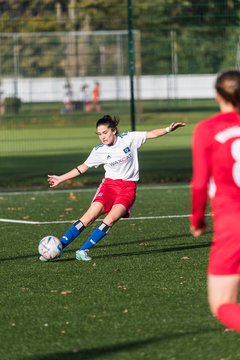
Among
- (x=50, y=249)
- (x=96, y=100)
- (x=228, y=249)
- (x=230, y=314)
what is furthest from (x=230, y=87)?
(x=96, y=100)

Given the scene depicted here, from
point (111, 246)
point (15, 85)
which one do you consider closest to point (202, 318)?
point (111, 246)

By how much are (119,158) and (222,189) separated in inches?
198

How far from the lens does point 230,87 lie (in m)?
6.52

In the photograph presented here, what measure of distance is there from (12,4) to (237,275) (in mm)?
22076

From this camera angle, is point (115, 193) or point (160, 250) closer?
point (115, 193)

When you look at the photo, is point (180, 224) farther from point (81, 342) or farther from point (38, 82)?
point (38, 82)

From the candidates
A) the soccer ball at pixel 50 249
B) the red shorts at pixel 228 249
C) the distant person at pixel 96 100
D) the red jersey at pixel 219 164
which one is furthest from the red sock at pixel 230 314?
the distant person at pixel 96 100

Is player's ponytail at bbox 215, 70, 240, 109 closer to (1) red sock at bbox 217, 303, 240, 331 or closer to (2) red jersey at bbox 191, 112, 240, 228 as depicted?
(2) red jersey at bbox 191, 112, 240, 228

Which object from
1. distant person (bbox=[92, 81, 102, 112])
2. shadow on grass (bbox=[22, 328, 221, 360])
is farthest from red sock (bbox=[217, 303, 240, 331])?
distant person (bbox=[92, 81, 102, 112])

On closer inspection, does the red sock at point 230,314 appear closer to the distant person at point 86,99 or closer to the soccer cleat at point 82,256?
the soccer cleat at point 82,256

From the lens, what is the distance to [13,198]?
1792cm

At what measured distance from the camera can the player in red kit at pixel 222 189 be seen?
21.1ft

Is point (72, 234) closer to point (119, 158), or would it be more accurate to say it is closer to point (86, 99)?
point (119, 158)

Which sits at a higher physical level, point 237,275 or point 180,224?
point 237,275
